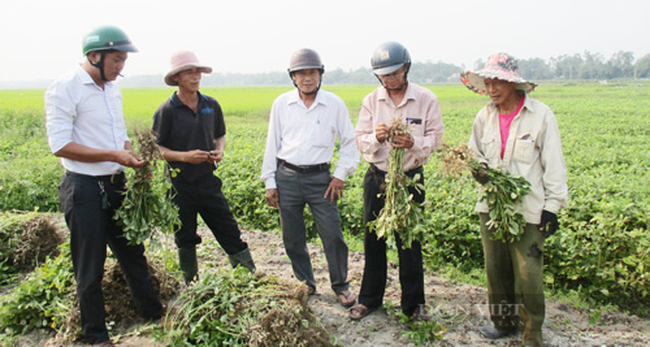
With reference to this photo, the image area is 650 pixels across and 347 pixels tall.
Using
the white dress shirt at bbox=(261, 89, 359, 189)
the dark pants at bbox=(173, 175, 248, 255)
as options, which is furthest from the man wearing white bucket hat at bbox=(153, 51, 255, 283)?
the white dress shirt at bbox=(261, 89, 359, 189)

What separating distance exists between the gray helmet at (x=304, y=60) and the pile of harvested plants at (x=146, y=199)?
4.17 feet

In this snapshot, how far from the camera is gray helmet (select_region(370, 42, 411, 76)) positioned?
353 centimetres

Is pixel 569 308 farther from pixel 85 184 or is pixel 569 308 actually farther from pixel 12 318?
pixel 12 318

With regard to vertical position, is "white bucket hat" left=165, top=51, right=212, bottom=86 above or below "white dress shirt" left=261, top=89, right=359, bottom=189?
above

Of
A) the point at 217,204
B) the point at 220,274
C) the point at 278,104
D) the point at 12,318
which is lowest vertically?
Result: the point at 12,318

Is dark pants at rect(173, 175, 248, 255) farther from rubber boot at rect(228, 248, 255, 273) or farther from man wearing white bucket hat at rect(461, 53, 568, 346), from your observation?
man wearing white bucket hat at rect(461, 53, 568, 346)

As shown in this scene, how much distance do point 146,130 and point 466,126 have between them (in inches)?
621

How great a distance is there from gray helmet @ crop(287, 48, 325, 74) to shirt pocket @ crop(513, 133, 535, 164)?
5.57 feet

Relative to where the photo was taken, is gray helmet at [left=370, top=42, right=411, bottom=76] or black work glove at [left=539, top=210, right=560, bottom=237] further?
gray helmet at [left=370, top=42, right=411, bottom=76]

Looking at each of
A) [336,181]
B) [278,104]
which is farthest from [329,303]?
[278,104]

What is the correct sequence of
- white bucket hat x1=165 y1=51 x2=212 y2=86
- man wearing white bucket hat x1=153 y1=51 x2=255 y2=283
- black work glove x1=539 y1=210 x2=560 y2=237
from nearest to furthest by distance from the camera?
black work glove x1=539 y1=210 x2=560 y2=237 < white bucket hat x1=165 y1=51 x2=212 y2=86 < man wearing white bucket hat x1=153 y1=51 x2=255 y2=283

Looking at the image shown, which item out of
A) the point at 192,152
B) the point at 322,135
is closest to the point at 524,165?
the point at 322,135

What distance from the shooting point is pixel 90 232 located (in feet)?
11.1

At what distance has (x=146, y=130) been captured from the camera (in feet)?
12.0
